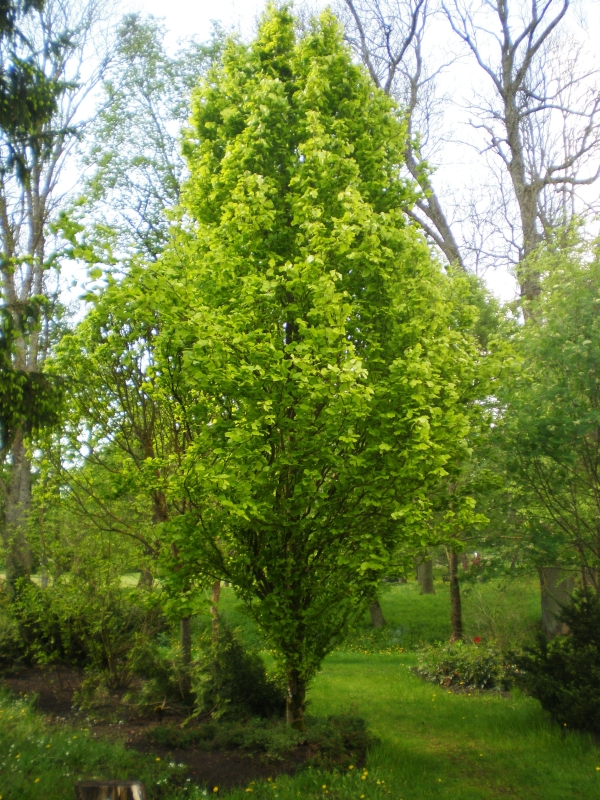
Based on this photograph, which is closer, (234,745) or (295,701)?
(234,745)

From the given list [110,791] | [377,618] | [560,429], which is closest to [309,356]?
[110,791]

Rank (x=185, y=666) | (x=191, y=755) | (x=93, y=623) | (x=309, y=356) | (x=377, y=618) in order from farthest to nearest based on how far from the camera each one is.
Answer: (x=377, y=618)
(x=93, y=623)
(x=185, y=666)
(x=191, y=755)
(x=309, y=356)

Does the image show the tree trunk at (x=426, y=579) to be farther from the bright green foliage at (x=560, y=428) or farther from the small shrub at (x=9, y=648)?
the bright green foliage at (x=560, y=428)

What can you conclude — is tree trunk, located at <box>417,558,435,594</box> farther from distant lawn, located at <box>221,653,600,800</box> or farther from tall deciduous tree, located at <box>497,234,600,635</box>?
tall deciduous tree, located at <box>497,234,600,635</box>

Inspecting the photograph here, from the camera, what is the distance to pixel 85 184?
15766mm

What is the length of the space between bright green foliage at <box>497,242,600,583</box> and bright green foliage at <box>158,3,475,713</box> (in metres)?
1.17

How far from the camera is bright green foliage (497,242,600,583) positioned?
7371 millimetres

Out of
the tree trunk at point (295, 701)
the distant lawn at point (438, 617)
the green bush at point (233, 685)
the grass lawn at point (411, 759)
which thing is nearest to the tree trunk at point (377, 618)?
the distant lawn at point (438, 617)

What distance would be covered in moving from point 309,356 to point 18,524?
10363 mm

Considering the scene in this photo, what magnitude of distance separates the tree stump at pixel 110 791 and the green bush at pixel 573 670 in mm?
5622

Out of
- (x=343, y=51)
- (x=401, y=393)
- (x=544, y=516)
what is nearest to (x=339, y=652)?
(x=544, y=516)

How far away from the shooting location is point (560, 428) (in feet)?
23.9

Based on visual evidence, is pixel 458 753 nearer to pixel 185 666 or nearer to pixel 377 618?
pixel 185 666

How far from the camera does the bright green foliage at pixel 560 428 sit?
7371 mm
